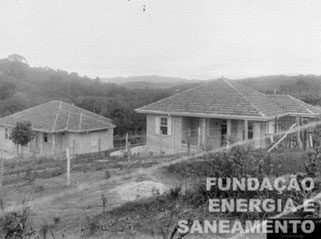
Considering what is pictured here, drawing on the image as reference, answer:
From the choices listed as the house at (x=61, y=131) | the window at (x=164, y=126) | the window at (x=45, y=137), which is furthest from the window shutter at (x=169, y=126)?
the window at (x=45, y=137)

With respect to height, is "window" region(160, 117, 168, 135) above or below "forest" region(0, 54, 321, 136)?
below

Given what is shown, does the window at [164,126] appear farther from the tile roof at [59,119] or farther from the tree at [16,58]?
the tree at [16,58]

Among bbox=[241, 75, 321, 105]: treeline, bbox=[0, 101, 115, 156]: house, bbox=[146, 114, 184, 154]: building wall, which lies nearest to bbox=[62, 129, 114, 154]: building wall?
bbox=[0, 101, 115, 156]: house

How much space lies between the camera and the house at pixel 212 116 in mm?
16062

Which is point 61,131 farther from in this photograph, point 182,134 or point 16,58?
point 16,58

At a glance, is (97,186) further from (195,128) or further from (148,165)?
(195,128)

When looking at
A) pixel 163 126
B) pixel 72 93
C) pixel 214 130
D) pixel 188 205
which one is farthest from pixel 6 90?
pixel 188 205

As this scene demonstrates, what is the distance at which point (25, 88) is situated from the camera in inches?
1720

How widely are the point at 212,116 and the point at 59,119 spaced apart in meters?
11.4

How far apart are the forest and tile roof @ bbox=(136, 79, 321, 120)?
4.43 m

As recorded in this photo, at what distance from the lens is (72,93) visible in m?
41.5

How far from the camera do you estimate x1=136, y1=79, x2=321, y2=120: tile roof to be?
16.3 metres

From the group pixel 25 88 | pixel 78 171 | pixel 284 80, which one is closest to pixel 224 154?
pixel 78 171

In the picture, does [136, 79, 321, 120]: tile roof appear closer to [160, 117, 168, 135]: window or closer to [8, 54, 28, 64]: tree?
[160, 117, 168, 135]: window
